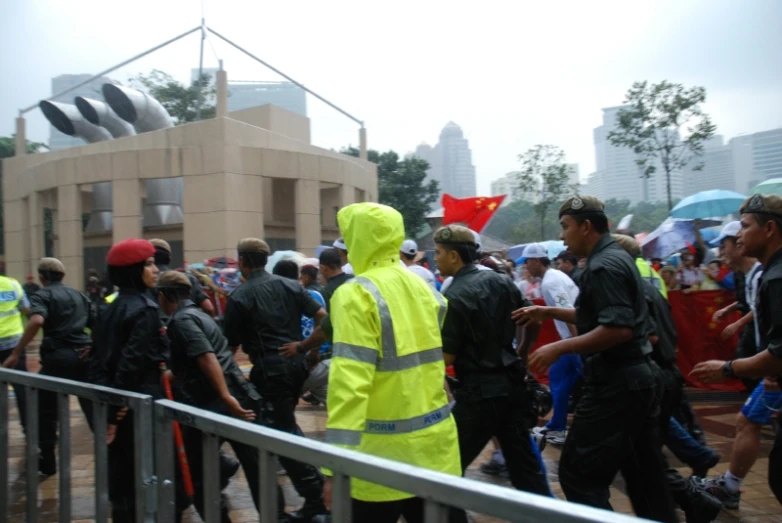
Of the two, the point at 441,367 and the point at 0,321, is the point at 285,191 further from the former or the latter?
the point at 441,367

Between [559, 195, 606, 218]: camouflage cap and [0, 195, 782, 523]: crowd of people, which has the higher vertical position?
[559, 195, 606, 218]: camouflage cap

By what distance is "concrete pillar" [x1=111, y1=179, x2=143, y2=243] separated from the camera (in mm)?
20922

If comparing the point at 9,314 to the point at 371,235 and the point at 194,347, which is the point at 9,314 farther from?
the point at 371,235

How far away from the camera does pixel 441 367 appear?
2.89m

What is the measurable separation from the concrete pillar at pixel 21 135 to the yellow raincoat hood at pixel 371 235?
27.1 m

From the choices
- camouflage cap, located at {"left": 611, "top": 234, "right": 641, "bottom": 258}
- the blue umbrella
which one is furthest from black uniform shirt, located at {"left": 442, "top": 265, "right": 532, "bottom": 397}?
the blue umbrella

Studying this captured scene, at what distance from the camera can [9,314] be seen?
647cm

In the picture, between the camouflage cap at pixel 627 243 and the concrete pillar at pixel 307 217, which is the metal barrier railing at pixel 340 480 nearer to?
A: the camouflage cap at pixel 627 243

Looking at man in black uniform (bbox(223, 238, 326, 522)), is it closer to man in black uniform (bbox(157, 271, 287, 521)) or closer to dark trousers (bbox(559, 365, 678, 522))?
man in black uniform (bbox(157, 271, 287, 521))

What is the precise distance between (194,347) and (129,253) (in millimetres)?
645

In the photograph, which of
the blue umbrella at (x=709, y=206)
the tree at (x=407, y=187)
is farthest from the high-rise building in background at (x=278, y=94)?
the blue umbrella at (x=709, y=206)

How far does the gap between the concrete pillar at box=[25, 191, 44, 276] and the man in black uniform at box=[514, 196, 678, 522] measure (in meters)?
23.9

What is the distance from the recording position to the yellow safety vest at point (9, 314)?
6410 mm

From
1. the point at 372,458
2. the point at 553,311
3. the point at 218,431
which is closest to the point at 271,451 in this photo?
the point at 218,431
